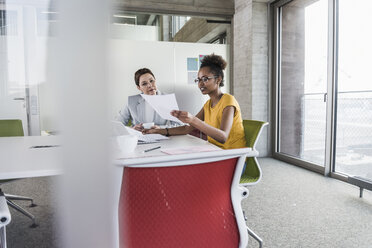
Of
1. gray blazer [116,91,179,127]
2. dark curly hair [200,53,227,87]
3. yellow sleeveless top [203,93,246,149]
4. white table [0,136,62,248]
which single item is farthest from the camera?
gray blazer [116,91,179,127]

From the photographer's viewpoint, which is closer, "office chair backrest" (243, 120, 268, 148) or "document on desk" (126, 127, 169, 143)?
"office chair backrest" (243, 120, 268, 148)

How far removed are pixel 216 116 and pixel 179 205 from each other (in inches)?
53.9

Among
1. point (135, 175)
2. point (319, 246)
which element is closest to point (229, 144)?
point (319, 246)

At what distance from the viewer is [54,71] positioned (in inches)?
10.0

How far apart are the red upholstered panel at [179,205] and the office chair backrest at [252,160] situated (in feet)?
3.02

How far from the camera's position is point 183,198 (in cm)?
85

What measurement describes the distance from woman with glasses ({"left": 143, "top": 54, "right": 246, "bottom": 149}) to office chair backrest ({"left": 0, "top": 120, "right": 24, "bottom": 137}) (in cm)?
116

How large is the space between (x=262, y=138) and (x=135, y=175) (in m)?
4.00

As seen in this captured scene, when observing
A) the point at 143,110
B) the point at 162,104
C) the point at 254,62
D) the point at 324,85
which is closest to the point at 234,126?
the point at 162,104

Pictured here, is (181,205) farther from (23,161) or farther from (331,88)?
(331,88)

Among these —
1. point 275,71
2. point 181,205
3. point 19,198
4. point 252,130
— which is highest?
point 275,71

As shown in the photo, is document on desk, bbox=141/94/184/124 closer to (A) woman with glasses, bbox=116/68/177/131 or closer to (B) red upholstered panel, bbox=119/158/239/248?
(B) red upholstered panel, bbox=119/158/239/248

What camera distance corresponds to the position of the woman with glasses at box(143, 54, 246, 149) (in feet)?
6.06

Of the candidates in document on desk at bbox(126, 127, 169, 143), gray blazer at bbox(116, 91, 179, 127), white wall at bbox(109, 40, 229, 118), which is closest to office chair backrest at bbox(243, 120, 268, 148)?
document on desk at bbox(126, 127, 169, 143)
